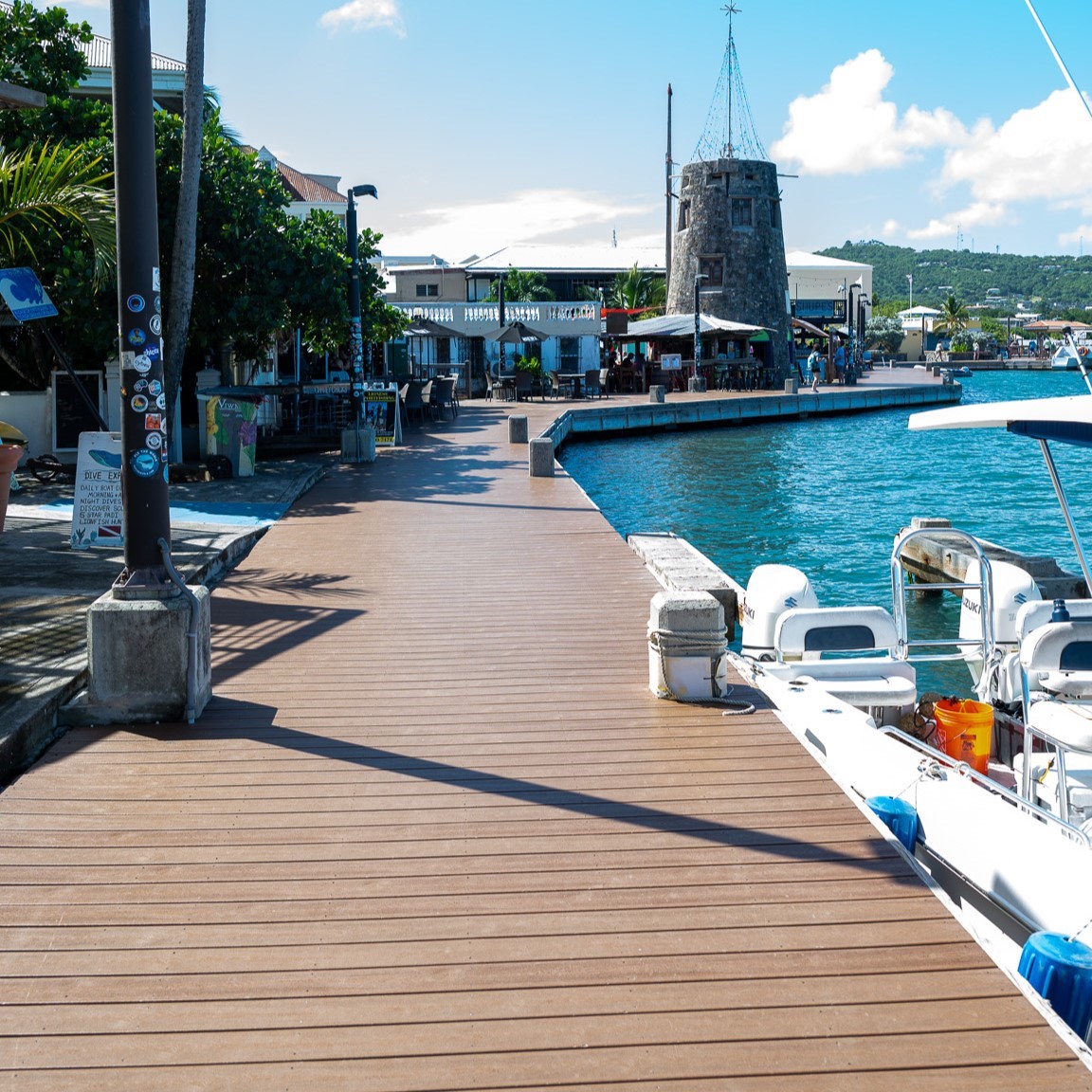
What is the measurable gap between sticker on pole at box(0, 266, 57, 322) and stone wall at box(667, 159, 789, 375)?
160 feet

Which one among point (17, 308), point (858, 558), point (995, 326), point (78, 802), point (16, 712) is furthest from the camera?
point (995, 326)

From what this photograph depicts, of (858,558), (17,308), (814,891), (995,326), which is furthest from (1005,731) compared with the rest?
(995,326)

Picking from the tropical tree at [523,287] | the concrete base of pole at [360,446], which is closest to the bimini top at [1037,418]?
the concrete base of pole at [360,446]

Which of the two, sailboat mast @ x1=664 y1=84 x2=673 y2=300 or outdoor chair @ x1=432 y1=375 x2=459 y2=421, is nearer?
outdoor chair @ x1=432 y1=375 x2=459 y2=421

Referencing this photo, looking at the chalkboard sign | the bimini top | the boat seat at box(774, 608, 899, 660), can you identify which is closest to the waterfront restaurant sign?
the chalkboard sign

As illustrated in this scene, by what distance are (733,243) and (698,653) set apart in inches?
2192

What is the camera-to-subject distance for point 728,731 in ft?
20.7

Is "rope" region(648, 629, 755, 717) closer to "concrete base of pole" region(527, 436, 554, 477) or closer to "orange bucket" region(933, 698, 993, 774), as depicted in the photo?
"orange bucket" region(933, 698, 993, 774)

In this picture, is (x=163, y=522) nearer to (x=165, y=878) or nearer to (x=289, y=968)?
(x=165, y=878)

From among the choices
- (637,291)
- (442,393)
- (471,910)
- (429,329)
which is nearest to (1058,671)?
(471,910)

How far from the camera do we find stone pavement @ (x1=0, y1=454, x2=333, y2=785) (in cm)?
644

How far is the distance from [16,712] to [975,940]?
190 inches

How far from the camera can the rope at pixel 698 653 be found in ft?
22.1

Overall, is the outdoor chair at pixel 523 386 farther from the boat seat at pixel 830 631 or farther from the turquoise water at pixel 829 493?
the boat seat at pixel 830 631
